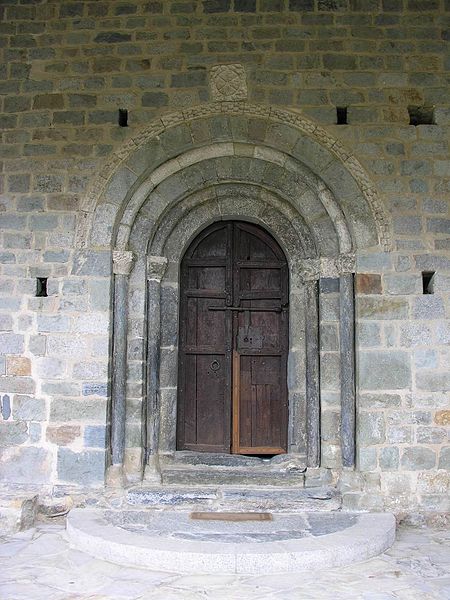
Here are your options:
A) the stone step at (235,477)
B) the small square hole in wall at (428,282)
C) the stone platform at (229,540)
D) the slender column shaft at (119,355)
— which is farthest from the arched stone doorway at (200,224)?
the stone platform at (229,540)

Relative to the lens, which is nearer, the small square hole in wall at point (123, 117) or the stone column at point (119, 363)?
the stone column at point (119, 363)

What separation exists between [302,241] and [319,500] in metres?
2.03

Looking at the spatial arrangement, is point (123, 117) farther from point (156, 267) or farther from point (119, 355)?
point (119, 355)

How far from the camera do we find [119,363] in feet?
15.8

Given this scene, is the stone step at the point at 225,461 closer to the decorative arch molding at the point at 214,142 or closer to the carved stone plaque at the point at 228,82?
the decorative arch molding at the point at 214,142

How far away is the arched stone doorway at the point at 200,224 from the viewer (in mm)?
4801

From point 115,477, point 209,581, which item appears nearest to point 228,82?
point 115,477

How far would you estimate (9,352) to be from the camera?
15.6ft

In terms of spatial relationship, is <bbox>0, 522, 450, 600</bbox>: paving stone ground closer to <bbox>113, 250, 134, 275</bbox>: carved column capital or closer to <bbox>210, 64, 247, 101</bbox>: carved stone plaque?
<bbox>113, 250, 134, 275</bbox>: carved column capital

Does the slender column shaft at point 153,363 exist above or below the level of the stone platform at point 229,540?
above

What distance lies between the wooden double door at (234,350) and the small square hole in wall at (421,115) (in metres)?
1.48

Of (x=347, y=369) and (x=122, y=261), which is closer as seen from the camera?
(x=347, y=369)

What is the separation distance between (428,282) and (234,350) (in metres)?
1.66

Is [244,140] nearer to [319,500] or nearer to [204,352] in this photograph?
[204,352]
